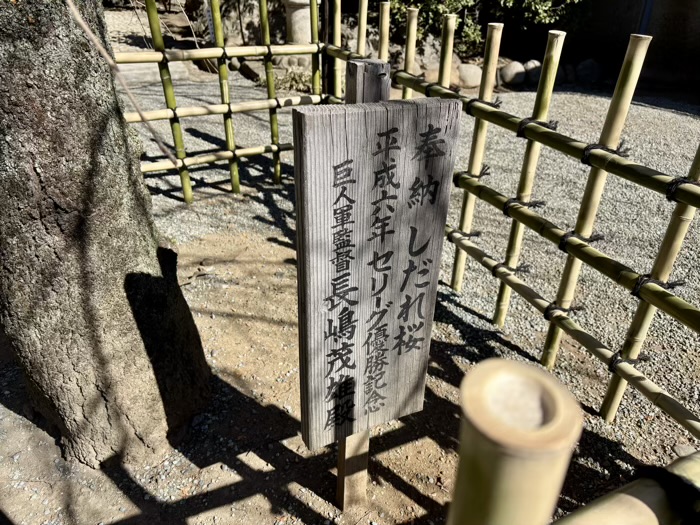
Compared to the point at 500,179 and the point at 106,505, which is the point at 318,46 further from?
the point at 106,505

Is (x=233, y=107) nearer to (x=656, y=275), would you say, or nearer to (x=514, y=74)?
(x=656, y=275)

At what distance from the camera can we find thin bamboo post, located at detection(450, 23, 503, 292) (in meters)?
2.72

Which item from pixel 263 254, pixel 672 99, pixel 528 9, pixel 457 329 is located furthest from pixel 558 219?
pixel 528 9

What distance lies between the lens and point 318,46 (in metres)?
4.44

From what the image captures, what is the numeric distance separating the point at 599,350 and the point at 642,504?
2.06 meters

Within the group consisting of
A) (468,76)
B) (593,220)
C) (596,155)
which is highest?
(596,155)

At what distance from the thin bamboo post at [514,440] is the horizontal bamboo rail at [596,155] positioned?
1935mm

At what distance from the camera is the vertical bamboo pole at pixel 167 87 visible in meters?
3.61

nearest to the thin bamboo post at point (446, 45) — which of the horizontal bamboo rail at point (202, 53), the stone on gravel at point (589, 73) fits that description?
the horizontal bamboo rail at point (202, 53)

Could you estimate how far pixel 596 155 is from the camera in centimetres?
226

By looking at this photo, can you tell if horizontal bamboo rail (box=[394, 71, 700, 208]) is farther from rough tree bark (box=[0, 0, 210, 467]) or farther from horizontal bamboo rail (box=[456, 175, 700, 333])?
rough tree bark (box=[0, 0, 210, 467])

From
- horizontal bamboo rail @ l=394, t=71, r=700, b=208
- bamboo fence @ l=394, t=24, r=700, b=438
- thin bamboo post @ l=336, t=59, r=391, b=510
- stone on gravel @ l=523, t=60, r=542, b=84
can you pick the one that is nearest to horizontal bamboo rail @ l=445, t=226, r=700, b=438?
bamboo fence @ l=394, t=24, r=700, b=438

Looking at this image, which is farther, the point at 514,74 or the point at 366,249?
the point at 514,74

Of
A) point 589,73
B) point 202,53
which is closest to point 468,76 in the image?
point 589,73
